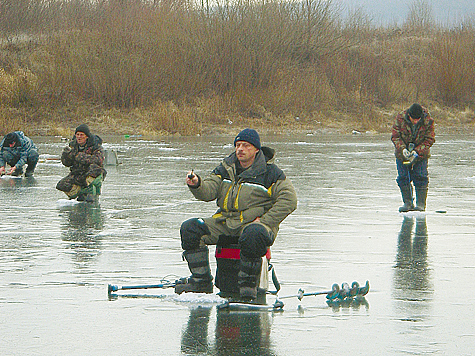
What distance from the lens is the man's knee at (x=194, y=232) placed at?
6156 millimetres

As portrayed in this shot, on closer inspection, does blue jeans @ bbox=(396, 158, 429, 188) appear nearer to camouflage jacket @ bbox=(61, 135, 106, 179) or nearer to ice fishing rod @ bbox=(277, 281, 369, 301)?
camouflage jacket @ bbox=(61, 135, 106, 179)

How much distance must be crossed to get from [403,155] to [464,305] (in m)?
5.72

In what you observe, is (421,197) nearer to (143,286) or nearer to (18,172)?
(143,286)

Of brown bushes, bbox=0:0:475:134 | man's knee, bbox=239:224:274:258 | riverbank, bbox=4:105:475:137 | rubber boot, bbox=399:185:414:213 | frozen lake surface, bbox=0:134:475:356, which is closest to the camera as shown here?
frozen lake surface, bbox=0:134:475:356

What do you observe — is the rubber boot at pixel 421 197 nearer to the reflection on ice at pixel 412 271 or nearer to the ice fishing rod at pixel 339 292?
the reflection on ice at pixel 412 271

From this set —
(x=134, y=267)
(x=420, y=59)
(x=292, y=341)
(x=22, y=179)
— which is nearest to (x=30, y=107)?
(x=22, y=179)

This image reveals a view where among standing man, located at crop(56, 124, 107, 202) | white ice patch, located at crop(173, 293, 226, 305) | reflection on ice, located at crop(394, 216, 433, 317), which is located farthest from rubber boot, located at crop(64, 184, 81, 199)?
white ice patch, located at crop(173, 293, 226, 305)

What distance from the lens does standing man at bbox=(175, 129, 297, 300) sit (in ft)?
20.2

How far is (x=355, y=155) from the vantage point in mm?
24125

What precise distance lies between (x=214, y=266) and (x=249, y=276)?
134cm

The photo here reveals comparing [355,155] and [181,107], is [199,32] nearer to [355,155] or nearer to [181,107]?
[181,107]

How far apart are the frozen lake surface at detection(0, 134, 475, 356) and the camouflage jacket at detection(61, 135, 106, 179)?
0.54 meters

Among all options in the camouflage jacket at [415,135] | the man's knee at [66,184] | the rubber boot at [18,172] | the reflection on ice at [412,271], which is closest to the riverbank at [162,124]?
the rubber boot at [18,172]

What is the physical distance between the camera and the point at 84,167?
40.8ft
